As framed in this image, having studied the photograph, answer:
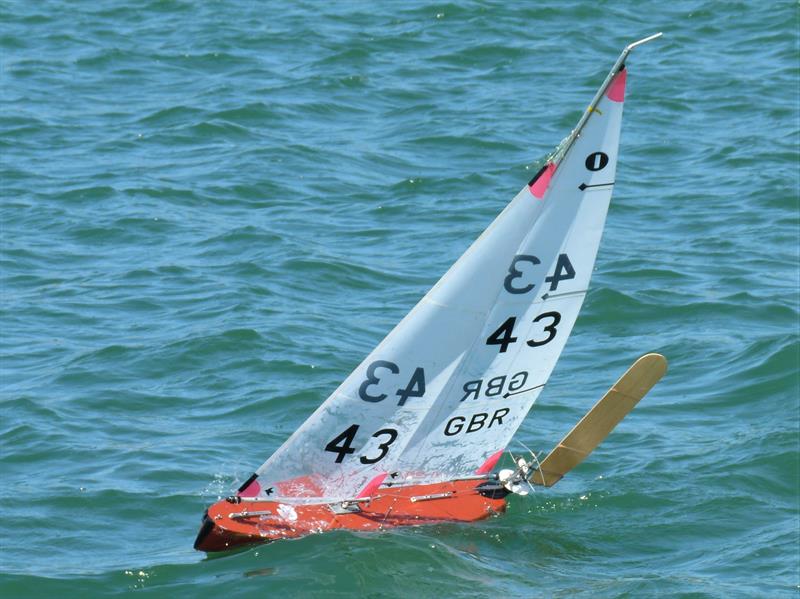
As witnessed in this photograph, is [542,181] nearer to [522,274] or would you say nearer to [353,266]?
[522,274]

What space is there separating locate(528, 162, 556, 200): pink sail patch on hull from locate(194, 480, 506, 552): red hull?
3031 mm

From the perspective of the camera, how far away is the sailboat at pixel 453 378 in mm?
12617

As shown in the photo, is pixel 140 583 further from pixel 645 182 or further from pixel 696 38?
pixel 696 38

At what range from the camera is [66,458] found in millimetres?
15656

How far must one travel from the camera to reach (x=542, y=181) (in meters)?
12.6

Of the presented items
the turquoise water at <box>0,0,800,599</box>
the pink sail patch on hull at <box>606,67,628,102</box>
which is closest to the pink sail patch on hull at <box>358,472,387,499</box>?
the turquoise water at <box>0,0,800,599</box>

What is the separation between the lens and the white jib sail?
41.3ft

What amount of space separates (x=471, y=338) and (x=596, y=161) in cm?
188

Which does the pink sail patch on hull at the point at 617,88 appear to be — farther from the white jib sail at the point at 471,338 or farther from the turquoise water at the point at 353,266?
the turquoise water at the point at 353,266

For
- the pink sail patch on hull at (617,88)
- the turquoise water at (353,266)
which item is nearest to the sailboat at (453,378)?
the pink sail patch on hull at (617,88)

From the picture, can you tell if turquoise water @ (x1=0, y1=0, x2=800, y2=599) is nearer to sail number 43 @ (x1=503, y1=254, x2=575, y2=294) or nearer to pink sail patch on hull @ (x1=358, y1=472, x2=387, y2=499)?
pink sail patch on hull @ (x1=358, y1=472, x2=387, y2=499)

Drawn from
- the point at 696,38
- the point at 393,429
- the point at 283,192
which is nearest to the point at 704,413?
the point at 393,429

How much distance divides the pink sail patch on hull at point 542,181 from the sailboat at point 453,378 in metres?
0.01

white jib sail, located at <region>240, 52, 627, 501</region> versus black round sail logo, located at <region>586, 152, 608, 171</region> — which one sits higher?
black round sail logo, located at <region>586, 152, 608, 171</region>
